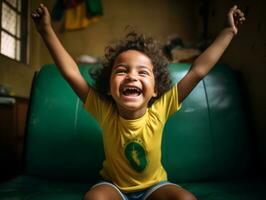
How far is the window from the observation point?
2.48m

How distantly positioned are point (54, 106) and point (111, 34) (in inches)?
85.1

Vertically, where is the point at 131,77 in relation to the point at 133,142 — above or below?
above

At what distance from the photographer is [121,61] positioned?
940 mm

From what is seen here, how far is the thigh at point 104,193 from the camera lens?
0.76 m

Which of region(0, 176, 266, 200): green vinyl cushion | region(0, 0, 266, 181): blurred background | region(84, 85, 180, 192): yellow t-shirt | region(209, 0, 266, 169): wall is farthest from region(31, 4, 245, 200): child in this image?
region(0, 0, 266, 181): blurred background

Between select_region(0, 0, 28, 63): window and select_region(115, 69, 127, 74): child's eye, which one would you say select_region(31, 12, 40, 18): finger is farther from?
select_region(0, 0, 28, 63): window

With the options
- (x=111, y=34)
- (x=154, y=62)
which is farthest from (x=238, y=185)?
(x=111, y=34)

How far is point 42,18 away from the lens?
864 mm

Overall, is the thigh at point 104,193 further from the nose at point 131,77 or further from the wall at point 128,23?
the wall at point 128,23

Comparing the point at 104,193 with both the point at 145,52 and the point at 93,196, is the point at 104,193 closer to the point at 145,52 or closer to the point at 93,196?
the point at 93,196

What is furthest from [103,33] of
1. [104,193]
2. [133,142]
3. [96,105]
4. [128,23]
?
[104,193]

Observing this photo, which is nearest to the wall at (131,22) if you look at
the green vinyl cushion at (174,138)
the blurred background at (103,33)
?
the blurred background at (103,33)

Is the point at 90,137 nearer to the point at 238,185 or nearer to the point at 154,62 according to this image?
the point at 154,62

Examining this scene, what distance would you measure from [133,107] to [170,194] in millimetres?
299
